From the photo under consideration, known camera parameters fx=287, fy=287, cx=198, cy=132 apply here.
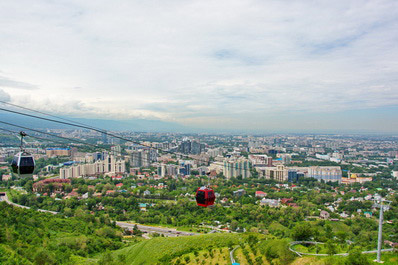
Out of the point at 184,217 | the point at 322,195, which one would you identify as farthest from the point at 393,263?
the point at 322,195

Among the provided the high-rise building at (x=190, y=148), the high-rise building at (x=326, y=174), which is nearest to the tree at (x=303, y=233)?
the high-rise building at (x=326, y=174)

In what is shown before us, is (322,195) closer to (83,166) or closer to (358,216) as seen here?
(358,216)

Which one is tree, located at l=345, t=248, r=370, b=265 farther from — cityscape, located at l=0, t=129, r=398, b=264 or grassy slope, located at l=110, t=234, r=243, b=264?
grassy slope, located at l=110, t=234, r=243, b=264

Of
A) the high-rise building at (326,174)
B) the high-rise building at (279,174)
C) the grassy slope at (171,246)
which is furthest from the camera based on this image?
the high-rise building at (279,174)

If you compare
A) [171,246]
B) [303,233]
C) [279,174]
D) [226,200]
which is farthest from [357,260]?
[279,174]

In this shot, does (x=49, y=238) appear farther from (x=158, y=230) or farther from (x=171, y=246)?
(x=158, y=230)

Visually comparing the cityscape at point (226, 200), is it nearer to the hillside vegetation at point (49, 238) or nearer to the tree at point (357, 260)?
the hillside vegetation at point (49, 238)

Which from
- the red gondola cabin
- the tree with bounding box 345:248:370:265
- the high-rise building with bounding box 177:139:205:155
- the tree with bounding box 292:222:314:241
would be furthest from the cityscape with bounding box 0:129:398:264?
the high-rise building with bounding box 177:139:205:155

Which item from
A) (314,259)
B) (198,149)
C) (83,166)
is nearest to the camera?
(314,259)
